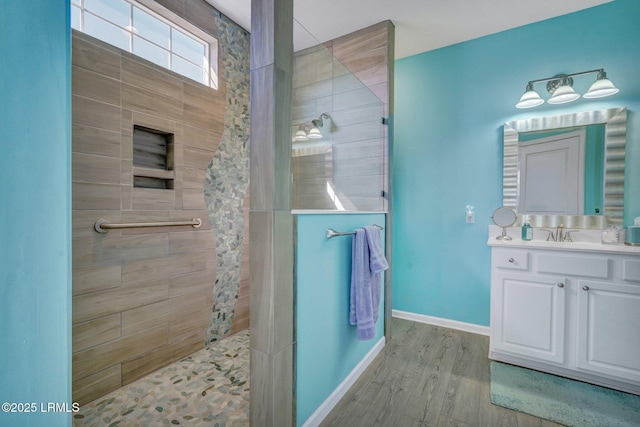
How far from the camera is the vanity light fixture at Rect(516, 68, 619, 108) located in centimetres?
202

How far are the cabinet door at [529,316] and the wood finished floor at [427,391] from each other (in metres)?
0.27

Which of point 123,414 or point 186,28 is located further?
point 186,28

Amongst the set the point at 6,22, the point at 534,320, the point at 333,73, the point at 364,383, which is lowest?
the point at 364,383

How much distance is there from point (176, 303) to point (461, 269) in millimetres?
2463

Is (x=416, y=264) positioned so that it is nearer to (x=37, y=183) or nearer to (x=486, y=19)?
(x=486, y=19)

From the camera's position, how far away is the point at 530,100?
226cm

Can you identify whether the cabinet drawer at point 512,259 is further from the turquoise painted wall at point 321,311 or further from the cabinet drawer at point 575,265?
the turquoise painted wall at point 321,311

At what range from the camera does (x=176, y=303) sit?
2.07m

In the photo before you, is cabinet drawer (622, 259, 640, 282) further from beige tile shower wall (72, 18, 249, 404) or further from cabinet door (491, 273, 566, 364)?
beige tile shower wall (72, 18, 249, 404)

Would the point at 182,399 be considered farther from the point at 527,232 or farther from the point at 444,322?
the point at 527,232

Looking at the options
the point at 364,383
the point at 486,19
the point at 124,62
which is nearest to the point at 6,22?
the point at 124,62

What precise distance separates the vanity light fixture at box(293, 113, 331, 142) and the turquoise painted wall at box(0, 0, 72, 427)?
1.64 meters

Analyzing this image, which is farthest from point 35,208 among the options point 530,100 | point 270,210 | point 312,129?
point 530,100

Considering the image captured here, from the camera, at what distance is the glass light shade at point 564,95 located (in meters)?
2.14
